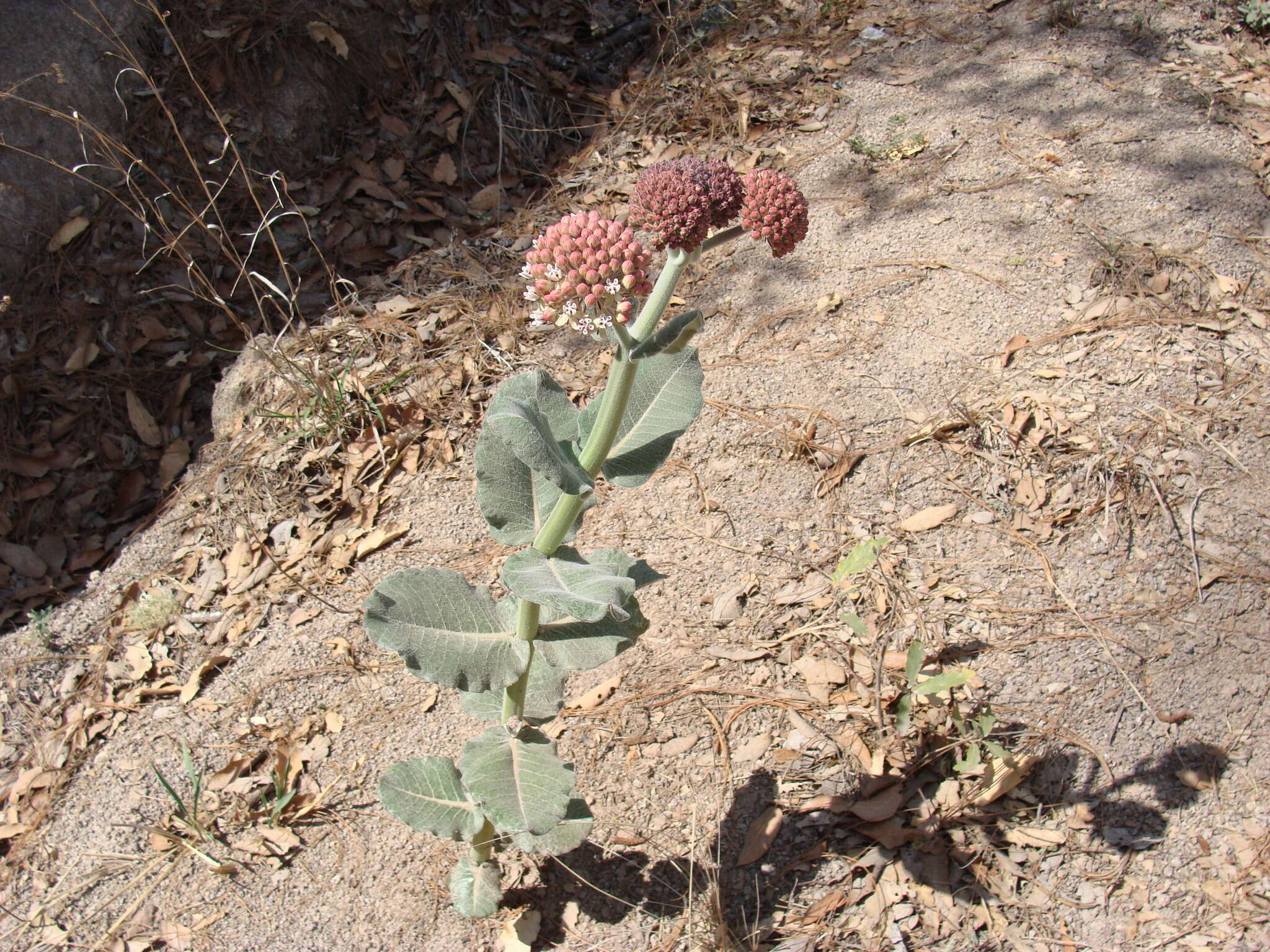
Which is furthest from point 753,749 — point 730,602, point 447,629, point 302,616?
point 302,616

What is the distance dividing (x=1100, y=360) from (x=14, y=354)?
16.2ft

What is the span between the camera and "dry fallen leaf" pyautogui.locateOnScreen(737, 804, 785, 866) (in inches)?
94.7

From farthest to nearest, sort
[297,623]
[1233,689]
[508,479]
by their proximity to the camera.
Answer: [297,623]
[1233,689]
[508,479]

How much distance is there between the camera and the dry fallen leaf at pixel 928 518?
294cm

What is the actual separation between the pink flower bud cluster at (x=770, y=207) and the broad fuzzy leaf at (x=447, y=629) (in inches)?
37.1

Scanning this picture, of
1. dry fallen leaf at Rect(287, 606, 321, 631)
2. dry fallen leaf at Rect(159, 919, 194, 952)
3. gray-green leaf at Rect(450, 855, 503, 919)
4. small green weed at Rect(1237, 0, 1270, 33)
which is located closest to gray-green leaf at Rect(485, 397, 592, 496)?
gray-green leaf at Rect(450, 855, 503, 919)

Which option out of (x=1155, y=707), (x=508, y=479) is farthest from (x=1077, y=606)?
(x=508, y=479)

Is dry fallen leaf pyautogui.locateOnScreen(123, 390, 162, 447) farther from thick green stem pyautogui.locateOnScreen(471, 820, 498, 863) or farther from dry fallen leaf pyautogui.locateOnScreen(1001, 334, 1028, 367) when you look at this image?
dry fallen leaf pyautogui.locateOnScreen(1001, 334, 1028, 367)

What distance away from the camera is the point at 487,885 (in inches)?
89.4

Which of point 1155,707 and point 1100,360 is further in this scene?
point 1100,360

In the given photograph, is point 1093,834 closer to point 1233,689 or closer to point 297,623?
point 1233,689

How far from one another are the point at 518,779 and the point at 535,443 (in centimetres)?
90

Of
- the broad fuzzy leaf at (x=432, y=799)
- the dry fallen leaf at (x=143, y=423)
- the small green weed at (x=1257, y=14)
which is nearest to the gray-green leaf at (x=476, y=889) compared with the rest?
the broad fuzzy leaf at (x=432, y=799)

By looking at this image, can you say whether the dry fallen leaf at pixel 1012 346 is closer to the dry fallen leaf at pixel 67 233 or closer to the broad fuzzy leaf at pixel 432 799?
the broad fuzzy leaf at pixel 432 799
